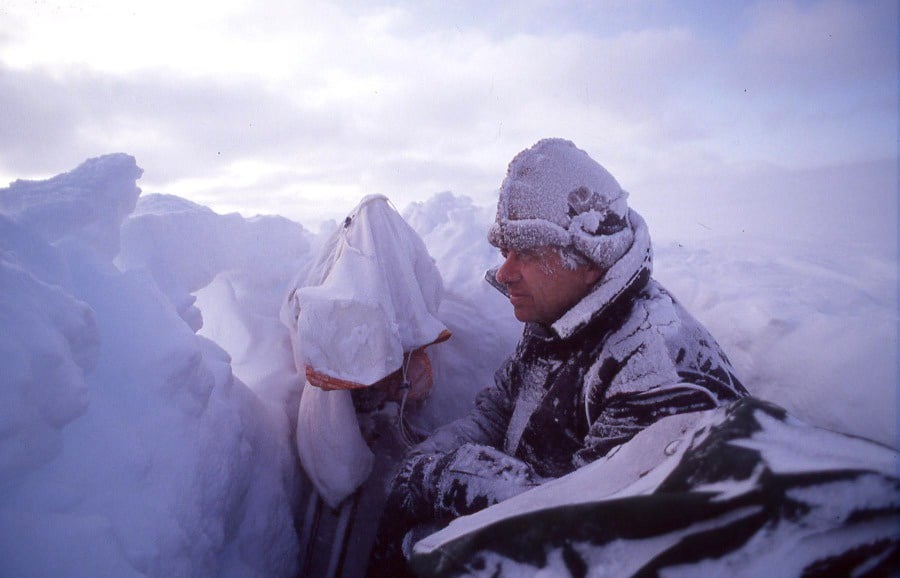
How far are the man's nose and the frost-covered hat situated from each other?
83mm

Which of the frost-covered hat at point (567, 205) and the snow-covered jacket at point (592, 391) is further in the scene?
the frost-covered hat at point (567, 205)

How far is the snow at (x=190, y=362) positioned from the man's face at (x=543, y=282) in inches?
32.9

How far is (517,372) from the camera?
2.07 m

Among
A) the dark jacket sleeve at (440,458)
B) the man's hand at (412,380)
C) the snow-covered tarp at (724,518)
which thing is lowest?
the dark jacket sleeve at (440,458)

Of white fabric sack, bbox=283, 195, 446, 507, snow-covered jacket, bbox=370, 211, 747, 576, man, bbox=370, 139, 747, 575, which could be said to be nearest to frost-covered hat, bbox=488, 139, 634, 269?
man, bbox=370, 139, 747, 575

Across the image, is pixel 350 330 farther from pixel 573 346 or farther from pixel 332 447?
pixel 573 346

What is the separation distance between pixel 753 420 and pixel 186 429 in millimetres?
1614

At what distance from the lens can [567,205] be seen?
4.93 feet

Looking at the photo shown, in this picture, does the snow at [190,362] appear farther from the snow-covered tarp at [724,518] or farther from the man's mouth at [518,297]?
the man's mouth at [518,297]

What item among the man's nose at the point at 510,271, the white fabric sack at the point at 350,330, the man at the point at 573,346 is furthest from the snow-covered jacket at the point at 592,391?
the white fabric sack at the point at 350,330

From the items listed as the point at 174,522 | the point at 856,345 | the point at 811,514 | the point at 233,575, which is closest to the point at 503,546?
the point at 811,514

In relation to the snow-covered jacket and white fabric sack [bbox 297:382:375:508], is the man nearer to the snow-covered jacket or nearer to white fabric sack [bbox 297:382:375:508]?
the snow-covered jacket

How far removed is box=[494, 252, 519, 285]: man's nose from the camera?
1.65 m

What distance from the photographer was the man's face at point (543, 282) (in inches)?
61.5
